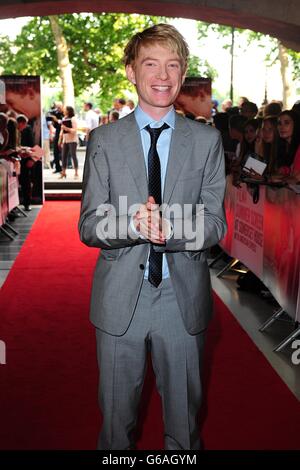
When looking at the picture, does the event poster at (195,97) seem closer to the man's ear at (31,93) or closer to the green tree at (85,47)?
the man's ear at (31,93)

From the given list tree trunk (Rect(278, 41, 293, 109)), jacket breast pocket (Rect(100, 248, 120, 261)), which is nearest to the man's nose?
jacket breast pocket (Rect(100, 248, 120, 261))

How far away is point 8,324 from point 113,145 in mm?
3469

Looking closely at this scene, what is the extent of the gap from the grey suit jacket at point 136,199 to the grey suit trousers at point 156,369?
5 cm

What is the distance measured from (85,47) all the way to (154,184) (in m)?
28.7

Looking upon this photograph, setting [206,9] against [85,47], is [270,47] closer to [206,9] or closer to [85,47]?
[85,47]

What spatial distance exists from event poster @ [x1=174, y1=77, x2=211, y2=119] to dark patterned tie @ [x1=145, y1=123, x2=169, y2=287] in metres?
11.1

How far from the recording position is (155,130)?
257 centimetres

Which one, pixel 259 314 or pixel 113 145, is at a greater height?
pixel 113 145

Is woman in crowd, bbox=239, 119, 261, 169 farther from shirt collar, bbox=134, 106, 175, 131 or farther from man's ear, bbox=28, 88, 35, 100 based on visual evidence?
man's ear, bbox=28, 88, 35, 100

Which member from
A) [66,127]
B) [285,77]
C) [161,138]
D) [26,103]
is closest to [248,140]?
[161,138]

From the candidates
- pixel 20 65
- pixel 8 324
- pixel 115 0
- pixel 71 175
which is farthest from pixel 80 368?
pixel 20 65
